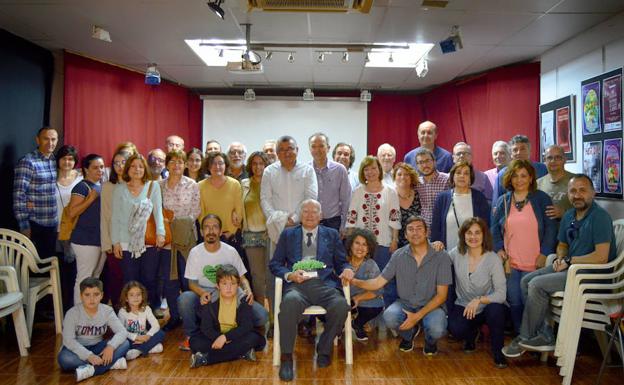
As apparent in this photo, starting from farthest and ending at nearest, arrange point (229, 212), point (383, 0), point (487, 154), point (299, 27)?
point (487, 154), point (299, 27), point (229, 212), point (383, 0)

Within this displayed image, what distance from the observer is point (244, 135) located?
731 cm

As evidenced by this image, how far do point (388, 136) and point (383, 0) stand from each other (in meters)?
4.03

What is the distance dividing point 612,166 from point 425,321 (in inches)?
81.7

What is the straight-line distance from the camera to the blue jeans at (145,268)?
3699 millimetres

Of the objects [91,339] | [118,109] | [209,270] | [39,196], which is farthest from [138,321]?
[118,109]

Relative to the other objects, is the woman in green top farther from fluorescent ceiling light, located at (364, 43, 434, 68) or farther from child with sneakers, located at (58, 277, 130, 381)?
fluorescent ceiling light, located at (364, 43, 434, 68)

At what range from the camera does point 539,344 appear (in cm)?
312

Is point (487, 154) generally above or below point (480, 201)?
above

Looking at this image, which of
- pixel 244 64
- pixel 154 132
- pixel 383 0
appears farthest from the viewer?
pixel 154 132

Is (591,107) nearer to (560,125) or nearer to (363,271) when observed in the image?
(560,125)

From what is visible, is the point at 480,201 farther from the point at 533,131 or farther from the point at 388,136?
the point at 388,136

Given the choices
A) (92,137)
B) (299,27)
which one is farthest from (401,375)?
(92,137)

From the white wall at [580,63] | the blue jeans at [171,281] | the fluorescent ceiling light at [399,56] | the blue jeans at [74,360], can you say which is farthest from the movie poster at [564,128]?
the blue jeans at [74,360]

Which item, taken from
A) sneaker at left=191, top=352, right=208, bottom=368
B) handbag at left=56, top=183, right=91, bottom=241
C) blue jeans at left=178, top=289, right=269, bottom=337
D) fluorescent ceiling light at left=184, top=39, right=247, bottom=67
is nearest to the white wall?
fluorescent ceiling light at left=184, top=39, right=247, bottom=67
